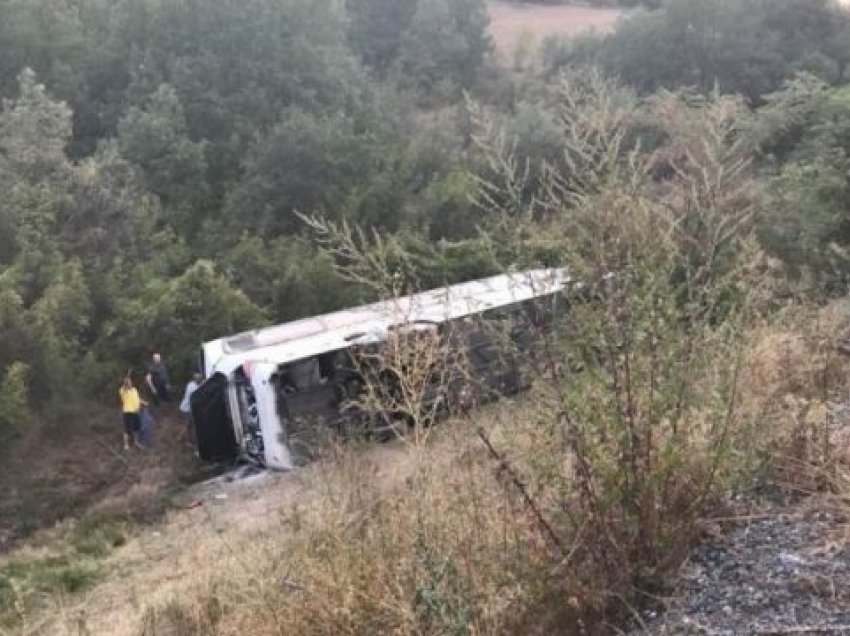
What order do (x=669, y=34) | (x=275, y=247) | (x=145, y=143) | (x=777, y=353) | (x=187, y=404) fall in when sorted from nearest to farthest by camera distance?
(x=777, y=353)
(x=187, y=404)
(x=275, y=247)
(x=145, y=143)
(x=669, y=34)

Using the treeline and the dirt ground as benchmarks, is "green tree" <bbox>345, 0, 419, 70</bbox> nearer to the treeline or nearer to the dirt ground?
the treeline

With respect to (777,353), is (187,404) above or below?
below

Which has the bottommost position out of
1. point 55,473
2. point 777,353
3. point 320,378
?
point 55,473

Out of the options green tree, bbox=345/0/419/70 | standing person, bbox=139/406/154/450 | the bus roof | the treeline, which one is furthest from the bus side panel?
green tree, bbox=345/0/419/70

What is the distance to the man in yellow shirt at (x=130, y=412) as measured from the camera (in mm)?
14789

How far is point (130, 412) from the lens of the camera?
49.0 feet

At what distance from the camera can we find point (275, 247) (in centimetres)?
2038

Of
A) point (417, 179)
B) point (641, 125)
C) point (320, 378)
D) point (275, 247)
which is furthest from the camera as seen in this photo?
point (641, 125)

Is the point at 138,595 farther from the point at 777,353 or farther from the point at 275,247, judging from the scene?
the point at 275,247

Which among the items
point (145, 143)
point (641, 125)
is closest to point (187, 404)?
point (145, 143)

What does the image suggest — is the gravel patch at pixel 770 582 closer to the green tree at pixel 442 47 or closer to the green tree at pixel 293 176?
the green tree at pixel 293 176

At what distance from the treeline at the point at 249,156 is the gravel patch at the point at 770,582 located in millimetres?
8304

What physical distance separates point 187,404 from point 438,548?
11.3 m

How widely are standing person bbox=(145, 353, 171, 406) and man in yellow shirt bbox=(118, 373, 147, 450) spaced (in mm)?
732
